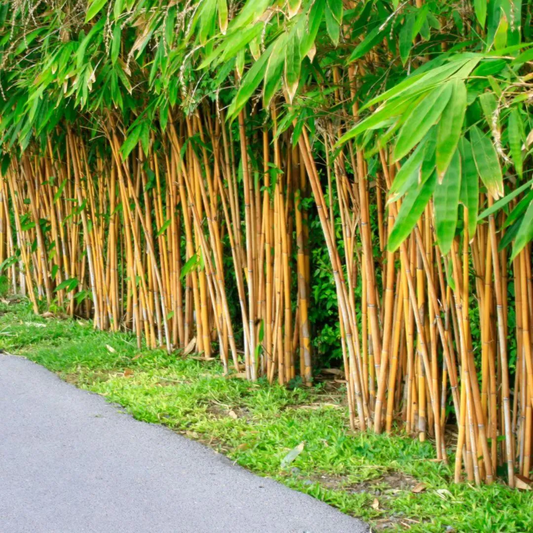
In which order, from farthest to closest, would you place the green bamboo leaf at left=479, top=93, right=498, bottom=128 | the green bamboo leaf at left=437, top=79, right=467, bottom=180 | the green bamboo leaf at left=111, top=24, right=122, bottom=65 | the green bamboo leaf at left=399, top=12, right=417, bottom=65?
the green bamboo leaf at left=111, top=24, right=122, bottom=65 < the green bamboo leaf at left=399, top=12, right=417, bottom=65 < the green bamboo leaf at left=479, top=93, right=498, bottom=128 < the green bamboo leaf at left=437, top=79, right=467, bottom=180

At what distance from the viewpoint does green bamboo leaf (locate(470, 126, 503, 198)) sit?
1348mm

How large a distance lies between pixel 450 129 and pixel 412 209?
15 centimetres

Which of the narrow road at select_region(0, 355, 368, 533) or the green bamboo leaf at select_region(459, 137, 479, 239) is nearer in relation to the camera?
the green bamboo leaf at select_region(459, 137, 479, 239)

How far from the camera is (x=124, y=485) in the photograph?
239 centimetres

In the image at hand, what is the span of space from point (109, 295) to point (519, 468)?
2.78 m

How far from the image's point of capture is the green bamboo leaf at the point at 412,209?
4.31 feet

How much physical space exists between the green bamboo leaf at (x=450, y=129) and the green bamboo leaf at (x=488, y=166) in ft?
0.38

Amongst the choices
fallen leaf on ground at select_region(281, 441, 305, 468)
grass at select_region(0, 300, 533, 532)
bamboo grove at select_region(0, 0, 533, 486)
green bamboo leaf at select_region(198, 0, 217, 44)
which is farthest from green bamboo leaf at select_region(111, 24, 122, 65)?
fallen leaf on ground at select_region(281, 441, 305, 468)

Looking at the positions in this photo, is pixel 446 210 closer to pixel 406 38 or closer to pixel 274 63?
pixel 274 63

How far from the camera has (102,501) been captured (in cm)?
229

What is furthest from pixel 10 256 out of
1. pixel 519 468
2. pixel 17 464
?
pixel 519 468

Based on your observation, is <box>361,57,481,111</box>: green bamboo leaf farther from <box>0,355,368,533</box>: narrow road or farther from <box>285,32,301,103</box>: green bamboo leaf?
<box>0,355,368,533</box>: narrow road

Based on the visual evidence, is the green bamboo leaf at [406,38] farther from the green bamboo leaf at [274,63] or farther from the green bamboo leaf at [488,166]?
the green bamboo leaf at [488,166]

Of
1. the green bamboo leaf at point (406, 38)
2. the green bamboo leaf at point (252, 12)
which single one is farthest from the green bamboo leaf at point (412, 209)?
the green bamboo leaf at point (406, 38)
